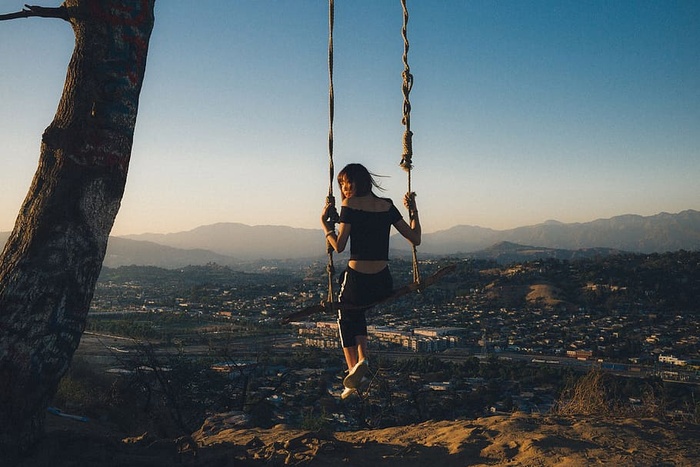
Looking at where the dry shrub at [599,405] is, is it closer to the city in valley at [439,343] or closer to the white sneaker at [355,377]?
the city in valley at [439,343]

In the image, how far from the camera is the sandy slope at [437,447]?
11.5 ft

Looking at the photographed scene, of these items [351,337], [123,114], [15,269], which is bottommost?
[351,337]

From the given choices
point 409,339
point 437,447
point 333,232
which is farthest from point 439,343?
point 333,232

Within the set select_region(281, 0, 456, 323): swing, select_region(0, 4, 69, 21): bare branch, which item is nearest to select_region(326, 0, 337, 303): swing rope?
select_region(281, 0, 456, 323): swing

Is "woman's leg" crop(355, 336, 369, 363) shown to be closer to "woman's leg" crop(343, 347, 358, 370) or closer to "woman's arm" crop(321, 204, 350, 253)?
"woman's leg" crop(343, 347, 358, 370)

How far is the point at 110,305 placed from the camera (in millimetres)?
39000

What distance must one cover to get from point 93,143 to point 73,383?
7439 mm

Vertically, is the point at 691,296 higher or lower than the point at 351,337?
lower

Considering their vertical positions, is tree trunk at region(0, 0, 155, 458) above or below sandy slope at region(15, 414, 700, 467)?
above

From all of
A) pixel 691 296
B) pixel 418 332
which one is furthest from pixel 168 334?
pixel 691 296

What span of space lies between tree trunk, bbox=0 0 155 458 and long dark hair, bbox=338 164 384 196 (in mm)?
1524

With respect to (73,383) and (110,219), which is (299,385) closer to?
(73,383)

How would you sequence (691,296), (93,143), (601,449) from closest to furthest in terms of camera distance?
1. (93,143)
2. (601,449)
3. (691,296)

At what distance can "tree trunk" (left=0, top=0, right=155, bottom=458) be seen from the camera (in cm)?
315
